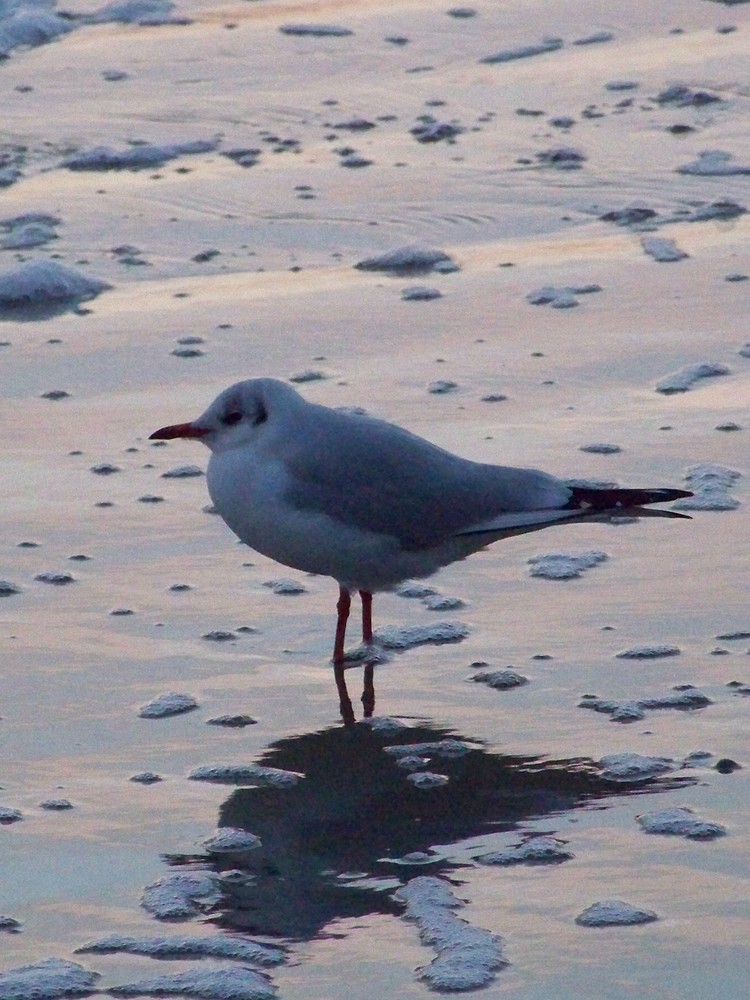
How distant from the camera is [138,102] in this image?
9836mm

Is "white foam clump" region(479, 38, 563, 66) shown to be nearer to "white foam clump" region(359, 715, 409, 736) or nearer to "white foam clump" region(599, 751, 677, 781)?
"white foam clump" region(359, 715, 409, 736)

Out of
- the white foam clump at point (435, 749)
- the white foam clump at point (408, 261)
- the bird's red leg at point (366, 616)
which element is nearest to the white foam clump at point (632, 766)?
the white foam clump at point (435, 749)

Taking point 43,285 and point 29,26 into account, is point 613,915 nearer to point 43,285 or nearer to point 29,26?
point 43,285

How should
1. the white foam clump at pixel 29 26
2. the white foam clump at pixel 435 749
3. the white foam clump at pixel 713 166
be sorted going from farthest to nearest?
1. the white foam clump at pixel 29 26
2. the white foam clump at pixel 713 166
3. the white foam clump at pixel 435 749

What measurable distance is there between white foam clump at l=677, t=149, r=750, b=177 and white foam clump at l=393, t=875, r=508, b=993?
568cm

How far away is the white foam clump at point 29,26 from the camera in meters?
11.2

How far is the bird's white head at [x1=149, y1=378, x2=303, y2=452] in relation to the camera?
14.5 ft

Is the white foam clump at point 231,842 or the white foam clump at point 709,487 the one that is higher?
the white foam clump at point 709,487

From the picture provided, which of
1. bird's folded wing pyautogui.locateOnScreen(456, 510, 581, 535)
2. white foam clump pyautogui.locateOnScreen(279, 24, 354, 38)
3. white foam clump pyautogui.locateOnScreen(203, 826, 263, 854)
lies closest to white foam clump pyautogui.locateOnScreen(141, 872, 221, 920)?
white foam clump pyautogui.locateOnScreen(203, 826, 263, 854)

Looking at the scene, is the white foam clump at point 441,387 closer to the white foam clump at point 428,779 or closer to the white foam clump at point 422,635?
the white foam clump at point 422,635

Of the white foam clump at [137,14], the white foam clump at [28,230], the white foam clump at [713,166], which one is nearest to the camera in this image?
the white foam clump at [28,230]

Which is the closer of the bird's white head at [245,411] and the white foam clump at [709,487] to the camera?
the bird's white head at [245,411]

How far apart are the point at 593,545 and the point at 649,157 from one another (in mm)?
4119

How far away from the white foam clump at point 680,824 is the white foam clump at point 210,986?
2.83 ft
